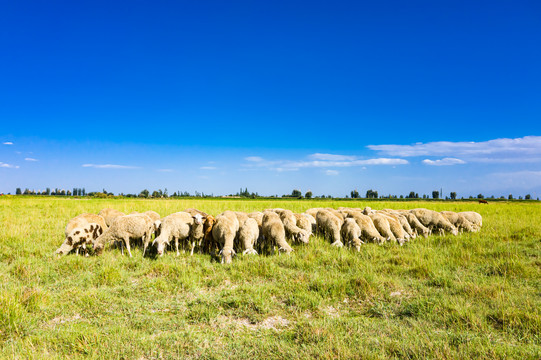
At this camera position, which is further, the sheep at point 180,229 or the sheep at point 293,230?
the sheep at point 293,230

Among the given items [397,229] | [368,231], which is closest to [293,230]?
[368,231]

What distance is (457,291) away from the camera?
23.4ft

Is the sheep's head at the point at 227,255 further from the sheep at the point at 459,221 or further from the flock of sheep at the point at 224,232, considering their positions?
the sheep at the point at 459,221

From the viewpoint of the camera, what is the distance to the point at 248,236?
37.1 ft

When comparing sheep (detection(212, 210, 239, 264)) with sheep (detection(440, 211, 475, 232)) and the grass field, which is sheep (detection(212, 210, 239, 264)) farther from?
sheep (detection(440, 211, 475, 232))

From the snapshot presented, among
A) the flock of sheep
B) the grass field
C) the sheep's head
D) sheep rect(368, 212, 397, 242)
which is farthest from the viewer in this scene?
sheep rect(368, 212, 397, 242)

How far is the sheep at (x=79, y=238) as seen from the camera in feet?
35.4

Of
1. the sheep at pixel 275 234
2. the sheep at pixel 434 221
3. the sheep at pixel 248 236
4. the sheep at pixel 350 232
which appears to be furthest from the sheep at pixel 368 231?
the sheep at pixel 248 236

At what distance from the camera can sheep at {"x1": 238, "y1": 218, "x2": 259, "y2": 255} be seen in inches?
434

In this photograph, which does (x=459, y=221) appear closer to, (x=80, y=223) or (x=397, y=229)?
(x=397, y=229)

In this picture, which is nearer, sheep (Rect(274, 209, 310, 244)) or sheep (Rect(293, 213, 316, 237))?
sheep (Rect(274, 209, 310, 244))

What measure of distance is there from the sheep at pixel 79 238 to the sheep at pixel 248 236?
20.4 ft

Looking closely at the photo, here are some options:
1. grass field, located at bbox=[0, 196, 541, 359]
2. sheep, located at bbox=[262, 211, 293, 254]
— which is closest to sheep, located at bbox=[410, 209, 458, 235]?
grass field, located at bbox=[0, 196, 541, 359]

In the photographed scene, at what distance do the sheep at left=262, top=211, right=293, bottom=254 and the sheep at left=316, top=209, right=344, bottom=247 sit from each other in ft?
8.44
